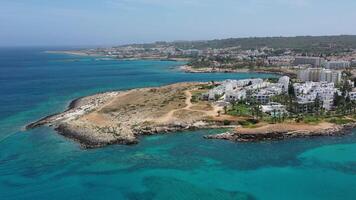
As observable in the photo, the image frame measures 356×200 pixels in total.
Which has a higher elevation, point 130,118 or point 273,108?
point 273,108

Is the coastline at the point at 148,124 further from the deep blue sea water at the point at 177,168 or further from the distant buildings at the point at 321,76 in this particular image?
→ the distant buildings at the point at 321,76

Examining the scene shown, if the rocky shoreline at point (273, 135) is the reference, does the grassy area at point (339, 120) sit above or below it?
above

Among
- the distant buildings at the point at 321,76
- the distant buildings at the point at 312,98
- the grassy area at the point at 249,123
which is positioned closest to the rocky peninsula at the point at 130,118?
the grassy area at the point at 249,123

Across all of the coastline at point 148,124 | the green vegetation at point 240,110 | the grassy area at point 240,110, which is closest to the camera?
the coastline at point 148,124

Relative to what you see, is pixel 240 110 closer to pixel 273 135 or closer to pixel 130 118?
pixel 273 135

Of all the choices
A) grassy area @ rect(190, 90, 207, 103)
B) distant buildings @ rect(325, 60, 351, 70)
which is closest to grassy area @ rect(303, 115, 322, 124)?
grassy area @ rect(190, 90, 207, 103)

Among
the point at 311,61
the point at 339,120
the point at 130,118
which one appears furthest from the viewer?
the point at 311,61

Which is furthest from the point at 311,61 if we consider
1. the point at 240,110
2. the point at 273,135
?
the point at 273,135

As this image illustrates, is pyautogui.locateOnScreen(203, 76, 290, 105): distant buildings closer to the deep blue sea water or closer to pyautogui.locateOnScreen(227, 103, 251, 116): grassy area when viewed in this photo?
pyautogui.locateOnScreen(227, 103, 251, 116): grassy area

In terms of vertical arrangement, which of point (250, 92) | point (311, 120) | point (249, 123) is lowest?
point (249, 123)
